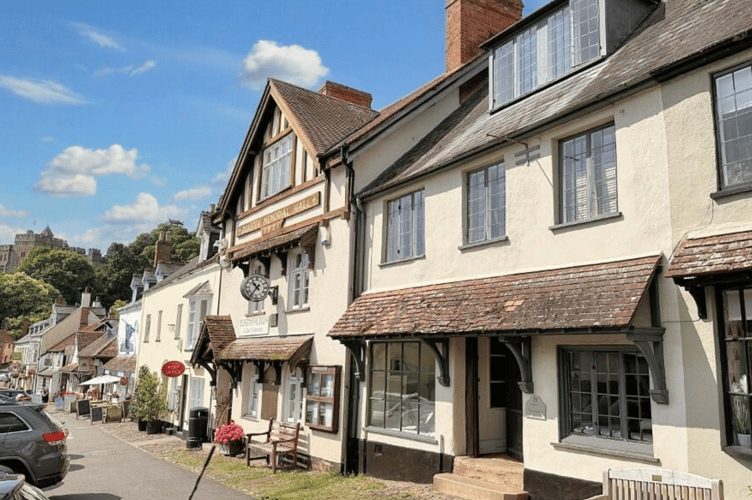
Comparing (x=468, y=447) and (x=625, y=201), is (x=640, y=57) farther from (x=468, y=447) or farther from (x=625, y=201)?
(x=468, y=447)

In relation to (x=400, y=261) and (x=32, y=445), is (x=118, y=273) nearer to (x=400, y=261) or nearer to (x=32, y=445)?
(x=32, y=445)

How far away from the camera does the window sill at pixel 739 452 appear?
7.05 meters

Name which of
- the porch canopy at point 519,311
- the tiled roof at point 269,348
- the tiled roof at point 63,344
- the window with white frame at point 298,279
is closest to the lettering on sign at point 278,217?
the window with white frame at point 298,279

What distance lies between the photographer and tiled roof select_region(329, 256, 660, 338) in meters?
8.24

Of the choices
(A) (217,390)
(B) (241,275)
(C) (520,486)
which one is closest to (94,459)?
(A) (217,390)

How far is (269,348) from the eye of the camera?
1652cm

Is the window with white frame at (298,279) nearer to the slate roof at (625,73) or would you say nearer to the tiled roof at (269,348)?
the tiled roof at (269,348)

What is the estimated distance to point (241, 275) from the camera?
20.1m

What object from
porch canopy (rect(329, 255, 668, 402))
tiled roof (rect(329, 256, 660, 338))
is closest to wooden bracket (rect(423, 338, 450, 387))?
porch canopy (rect(329, 255, 668, 402))

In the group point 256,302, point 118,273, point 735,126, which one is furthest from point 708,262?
point 118,273

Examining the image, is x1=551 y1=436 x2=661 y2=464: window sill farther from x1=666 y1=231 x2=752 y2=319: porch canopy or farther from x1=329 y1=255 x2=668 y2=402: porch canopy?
x1=666 y1=231 x2=752 y2=319: porch canopy

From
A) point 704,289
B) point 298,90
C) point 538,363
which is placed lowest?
point 538,363

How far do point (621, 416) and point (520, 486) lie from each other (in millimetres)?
2242

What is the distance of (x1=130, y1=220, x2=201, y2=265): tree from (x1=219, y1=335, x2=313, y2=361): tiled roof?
5749 centimetres
